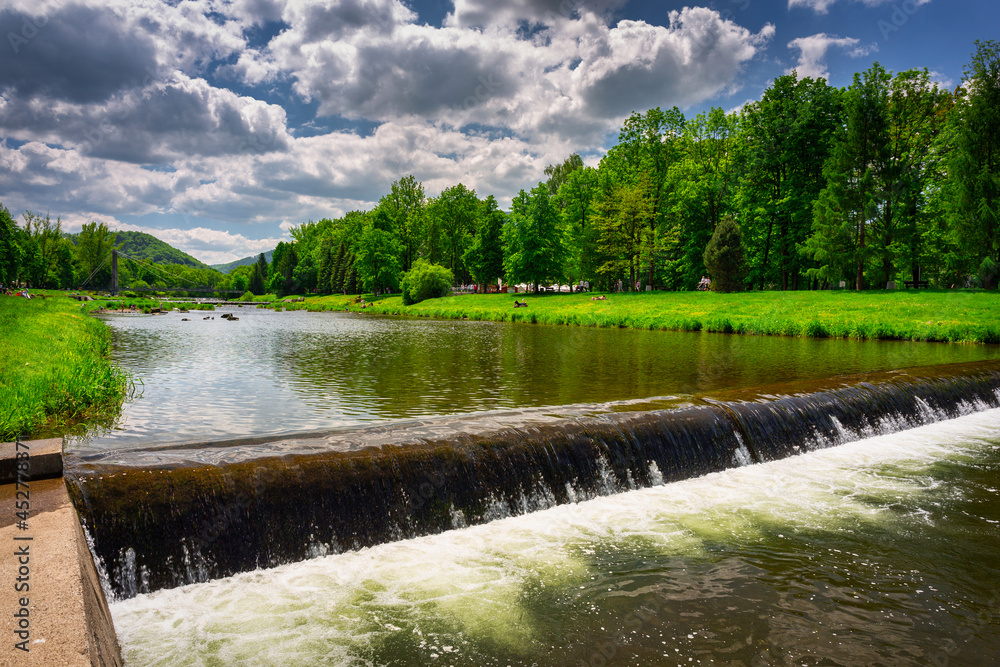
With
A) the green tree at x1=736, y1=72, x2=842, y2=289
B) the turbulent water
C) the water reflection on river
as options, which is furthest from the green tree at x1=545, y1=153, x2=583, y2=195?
the turbulent water

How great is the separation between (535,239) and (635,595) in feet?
181

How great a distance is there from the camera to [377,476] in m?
6.75

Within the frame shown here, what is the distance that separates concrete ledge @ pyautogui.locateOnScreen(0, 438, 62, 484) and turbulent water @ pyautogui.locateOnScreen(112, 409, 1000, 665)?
1.65 meters

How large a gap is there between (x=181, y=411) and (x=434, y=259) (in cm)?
8099

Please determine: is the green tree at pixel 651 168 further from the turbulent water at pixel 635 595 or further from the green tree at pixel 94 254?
the green tree at pixel 94 254

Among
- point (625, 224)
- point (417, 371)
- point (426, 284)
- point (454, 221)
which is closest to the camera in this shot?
point (417, 371)

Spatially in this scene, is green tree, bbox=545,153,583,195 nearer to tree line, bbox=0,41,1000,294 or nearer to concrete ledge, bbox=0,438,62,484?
tree line, bbox=0,41,1000,294

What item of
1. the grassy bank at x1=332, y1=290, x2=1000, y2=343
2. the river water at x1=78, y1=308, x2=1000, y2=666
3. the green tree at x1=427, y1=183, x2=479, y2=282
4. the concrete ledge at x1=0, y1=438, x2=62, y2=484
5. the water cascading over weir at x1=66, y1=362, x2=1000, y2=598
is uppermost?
the green tree at x1=427, y1=183, x2=479, y2=282

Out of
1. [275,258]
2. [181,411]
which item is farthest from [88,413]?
[275,258]

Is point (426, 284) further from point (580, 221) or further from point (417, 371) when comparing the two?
point (417, 371)

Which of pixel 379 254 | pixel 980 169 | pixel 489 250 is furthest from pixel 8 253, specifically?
pixel 980 169

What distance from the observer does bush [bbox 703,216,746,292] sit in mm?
44750

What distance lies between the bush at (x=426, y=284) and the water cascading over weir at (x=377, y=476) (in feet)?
191

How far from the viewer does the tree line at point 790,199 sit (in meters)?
36.0
